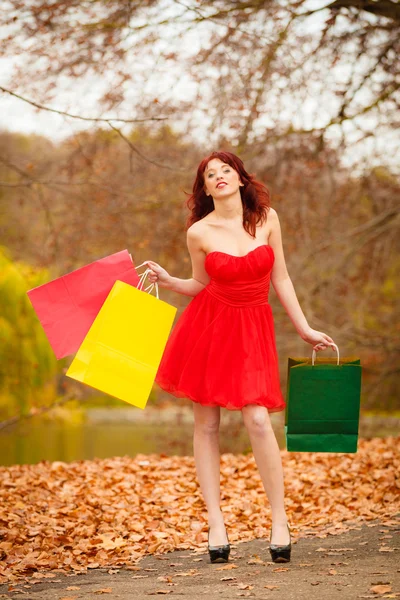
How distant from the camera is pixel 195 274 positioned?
3.68m

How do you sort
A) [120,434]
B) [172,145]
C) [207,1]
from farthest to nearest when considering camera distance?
[120,434] → [172,145] → [207,1]

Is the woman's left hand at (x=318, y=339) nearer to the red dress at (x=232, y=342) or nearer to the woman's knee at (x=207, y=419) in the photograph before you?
the red dress at (x=232, y=342)

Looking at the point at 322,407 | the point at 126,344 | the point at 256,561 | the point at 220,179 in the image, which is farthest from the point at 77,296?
the point at 256,561

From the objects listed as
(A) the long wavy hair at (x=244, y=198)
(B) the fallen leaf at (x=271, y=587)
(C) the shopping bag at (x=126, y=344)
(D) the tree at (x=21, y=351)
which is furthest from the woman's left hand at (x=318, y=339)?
(D) the tree at (x=21, y=351)

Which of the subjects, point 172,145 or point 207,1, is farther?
point 172,145

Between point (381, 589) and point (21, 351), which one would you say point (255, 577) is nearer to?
point (381, 589)

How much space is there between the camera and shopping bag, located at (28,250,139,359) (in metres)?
3.56

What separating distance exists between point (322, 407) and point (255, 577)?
32.3 inches

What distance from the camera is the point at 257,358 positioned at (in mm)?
3418

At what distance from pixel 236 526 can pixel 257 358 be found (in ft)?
4.47

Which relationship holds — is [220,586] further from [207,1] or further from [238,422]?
[238,422]

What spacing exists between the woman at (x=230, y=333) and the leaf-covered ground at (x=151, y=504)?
2.31 ft

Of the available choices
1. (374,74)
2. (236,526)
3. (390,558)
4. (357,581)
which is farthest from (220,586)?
(374,74)

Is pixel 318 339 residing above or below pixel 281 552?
above
